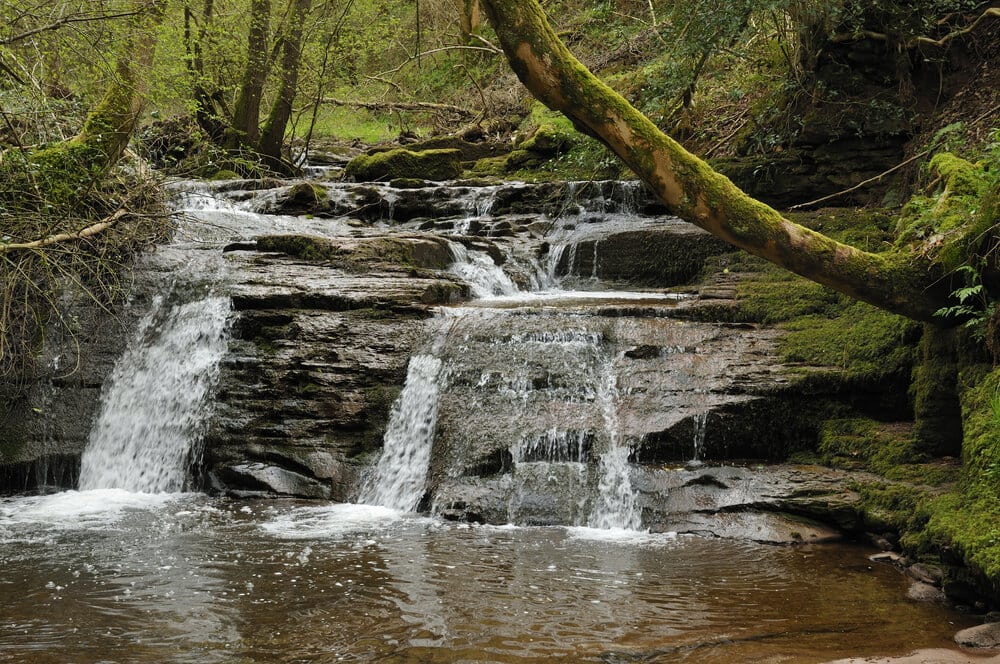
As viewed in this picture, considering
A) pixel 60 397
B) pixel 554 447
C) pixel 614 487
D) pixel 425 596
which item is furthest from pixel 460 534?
pixel 60 397

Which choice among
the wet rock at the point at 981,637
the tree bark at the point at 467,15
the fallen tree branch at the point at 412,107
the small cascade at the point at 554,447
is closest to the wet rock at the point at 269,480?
the small cascade at the point at 554,447

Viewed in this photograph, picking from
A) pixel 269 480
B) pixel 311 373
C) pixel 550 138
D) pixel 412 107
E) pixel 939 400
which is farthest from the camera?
pixel 412 107

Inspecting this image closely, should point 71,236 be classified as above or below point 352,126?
below

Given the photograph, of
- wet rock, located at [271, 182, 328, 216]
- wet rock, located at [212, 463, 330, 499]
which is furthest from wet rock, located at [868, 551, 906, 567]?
wet rock, located at [271, 182, 328, 216]

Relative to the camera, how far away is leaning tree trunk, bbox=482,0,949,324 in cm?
536

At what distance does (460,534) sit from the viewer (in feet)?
20.7

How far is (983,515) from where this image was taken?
4.77 meters

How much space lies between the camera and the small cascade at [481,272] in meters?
10.5

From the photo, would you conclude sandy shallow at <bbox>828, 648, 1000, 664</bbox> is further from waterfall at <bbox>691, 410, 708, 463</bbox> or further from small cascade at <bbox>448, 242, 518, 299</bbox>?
small cascade at <bbox>448, 242, 518, 299</bbox>

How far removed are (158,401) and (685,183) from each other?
19.4 feet

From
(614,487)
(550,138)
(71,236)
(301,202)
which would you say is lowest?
(614,487)

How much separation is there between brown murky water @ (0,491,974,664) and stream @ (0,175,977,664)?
20 mm

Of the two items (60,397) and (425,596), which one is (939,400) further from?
(60,397)

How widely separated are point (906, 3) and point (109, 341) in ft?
33.7
